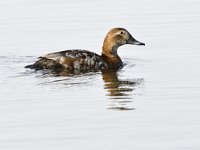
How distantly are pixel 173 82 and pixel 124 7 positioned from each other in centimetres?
788

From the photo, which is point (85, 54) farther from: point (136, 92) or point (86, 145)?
point (86, 145)

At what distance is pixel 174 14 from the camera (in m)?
19.0

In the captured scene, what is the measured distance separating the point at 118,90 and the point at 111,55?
9.20ft

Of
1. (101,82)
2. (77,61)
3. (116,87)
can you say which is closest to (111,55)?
(77,61)

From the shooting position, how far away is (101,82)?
13.0 metres

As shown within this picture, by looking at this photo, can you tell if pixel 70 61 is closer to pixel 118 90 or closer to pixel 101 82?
pixel 101 82

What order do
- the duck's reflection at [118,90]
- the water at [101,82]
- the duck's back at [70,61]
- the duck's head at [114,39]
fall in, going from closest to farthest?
the water at [101,82] → the duck's reflection at [118,90] → the duck's back at [70,61] → the duck's head at [114,39]

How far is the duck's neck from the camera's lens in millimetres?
14562

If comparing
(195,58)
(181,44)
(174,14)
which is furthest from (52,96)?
(174,14)

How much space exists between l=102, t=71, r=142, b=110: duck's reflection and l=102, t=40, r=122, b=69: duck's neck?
563 millimetres

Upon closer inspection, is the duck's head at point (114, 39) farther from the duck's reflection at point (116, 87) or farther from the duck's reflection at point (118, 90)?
the duck's reflection at point (118, 90)

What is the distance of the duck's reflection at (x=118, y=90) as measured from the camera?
36.6 feet

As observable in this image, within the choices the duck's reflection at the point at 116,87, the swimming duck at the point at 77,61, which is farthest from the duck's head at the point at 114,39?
the duck's reflection at the point at 116,87

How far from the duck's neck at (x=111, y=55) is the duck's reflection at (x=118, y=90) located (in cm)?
56
